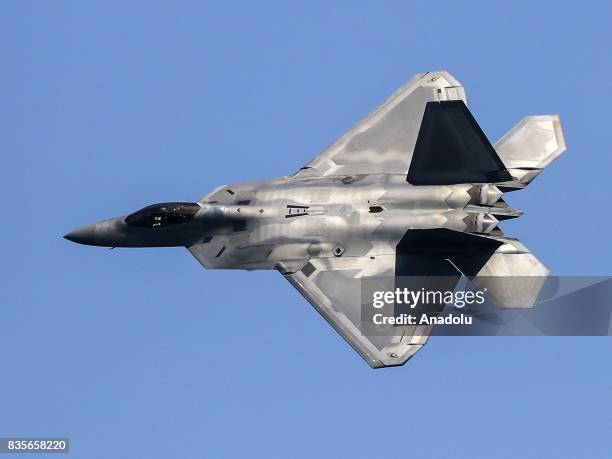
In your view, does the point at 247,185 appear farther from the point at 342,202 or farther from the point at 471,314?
the point at 471,314

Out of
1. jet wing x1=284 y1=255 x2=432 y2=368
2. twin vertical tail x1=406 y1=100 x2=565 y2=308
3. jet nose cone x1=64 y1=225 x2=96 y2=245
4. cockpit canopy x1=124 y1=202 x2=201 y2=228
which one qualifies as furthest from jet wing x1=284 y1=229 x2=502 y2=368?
jet nose cone x1=64 y1=225 x2=96 y2=245

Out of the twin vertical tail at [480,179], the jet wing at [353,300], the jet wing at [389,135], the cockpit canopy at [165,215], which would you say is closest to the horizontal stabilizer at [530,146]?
the twin vertical tail at [480,179]

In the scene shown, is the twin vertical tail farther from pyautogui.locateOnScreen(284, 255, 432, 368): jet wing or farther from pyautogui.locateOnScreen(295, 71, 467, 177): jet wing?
pyautogui.locateOnScreen(284, 255, 432, 368): jet wing

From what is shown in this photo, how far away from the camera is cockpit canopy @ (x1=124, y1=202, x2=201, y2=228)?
117 ft

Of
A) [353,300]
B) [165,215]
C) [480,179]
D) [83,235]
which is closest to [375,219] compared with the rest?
[353,300]

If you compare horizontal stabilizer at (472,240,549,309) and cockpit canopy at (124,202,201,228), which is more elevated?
cockpit canopy at (124,202,201,228)

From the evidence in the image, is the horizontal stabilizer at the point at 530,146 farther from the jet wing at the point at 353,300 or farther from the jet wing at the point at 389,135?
the jet wing at the point at 353,300

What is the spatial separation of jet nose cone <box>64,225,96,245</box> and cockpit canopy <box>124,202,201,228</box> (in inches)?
48.4

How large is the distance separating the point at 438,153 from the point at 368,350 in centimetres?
562

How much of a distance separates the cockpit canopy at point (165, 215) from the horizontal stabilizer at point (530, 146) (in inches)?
343

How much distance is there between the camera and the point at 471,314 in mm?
33938

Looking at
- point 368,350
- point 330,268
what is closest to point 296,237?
point 330,268

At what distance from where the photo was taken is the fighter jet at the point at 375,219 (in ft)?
112

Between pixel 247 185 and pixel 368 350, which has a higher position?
pixel 247 185
